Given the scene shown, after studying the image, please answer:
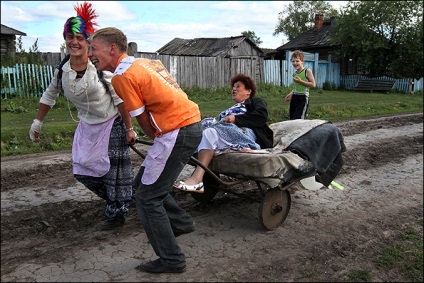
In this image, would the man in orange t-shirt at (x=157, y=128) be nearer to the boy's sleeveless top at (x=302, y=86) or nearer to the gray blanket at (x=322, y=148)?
the gray blanket at (x=322, y=148)

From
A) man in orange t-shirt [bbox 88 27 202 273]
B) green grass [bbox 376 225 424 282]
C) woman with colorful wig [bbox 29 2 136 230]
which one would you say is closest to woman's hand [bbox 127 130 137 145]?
woman with colorful wig [bbox 29 2 136 230]

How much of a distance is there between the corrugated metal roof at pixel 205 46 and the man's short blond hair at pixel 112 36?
25314 mm

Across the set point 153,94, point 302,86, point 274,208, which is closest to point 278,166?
point 274,208

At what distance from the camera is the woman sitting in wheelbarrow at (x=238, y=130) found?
4621 millimetres

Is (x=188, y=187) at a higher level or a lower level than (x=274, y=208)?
higher

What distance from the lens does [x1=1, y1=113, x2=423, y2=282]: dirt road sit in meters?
3.50

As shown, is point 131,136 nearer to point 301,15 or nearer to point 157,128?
point 157,128

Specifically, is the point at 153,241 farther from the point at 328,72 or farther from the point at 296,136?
the point at 328,72

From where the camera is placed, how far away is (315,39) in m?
34.9

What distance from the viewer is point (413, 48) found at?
26.2 metres

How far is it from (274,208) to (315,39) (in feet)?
107

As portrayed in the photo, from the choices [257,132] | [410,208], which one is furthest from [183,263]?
[410,208]

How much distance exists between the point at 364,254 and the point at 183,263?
1719mm

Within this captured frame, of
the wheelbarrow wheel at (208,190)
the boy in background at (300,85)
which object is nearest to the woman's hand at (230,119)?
the wheelbarrow wheel at (208,190)
